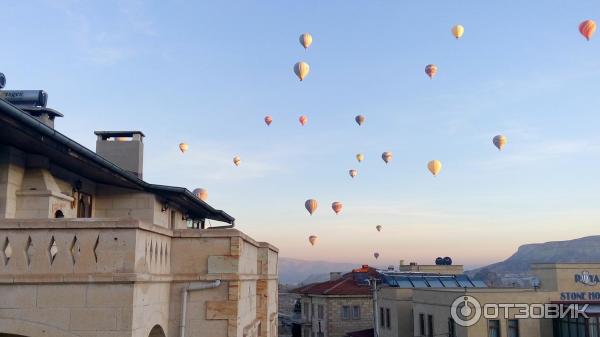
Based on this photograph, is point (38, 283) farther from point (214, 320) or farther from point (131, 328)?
point (214, 320)

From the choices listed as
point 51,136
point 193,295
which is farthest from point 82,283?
point 51,136

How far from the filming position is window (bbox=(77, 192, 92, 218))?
15.1 meters

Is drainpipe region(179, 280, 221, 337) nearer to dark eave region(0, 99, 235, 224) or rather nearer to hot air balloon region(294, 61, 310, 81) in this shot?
dark eave region(0, 99, 235, 224)

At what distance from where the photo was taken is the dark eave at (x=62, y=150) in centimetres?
930

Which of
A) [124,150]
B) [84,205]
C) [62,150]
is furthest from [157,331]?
[124,150]

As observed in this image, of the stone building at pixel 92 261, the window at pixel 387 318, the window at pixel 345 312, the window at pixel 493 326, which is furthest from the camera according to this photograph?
the window at pixel 345 312

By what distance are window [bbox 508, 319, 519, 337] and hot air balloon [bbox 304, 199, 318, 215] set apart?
24733 mm

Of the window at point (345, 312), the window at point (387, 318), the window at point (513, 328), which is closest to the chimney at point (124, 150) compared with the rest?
the window at point (513, 328)

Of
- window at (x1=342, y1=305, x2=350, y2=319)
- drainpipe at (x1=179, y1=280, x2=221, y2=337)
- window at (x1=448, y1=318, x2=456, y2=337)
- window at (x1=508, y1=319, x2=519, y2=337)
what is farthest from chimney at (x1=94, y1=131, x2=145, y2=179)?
window at (x1=342, y1=305, x2=350, y2=319)

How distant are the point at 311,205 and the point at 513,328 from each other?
2554cm

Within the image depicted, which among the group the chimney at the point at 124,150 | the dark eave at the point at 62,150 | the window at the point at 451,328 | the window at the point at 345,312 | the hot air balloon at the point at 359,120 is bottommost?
the window at the point at 345,312

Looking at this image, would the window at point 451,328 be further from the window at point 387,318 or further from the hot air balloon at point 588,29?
the hot air balloon at point 588,29

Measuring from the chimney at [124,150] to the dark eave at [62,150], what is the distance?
2.59 metres

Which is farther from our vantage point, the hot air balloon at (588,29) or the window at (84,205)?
the hot air balloon at (588,29)
